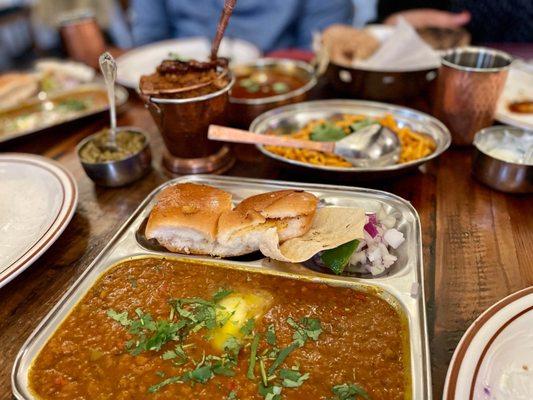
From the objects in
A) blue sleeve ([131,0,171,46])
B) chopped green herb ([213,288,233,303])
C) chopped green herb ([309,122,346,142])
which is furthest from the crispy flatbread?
blue sleeve ([131,0,171,46])

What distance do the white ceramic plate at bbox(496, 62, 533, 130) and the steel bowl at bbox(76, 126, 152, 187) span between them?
2100mm

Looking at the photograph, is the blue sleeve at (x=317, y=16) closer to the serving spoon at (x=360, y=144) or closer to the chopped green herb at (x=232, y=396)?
the serving spoon at (x=360, y=144)

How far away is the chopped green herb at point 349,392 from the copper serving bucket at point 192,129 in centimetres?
145

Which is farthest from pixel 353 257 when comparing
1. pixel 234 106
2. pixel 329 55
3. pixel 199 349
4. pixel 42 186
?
pixel 329 55

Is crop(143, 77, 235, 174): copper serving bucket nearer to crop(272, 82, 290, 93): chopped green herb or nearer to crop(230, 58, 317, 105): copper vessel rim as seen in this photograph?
crop(230, 58, 317, 105): copper vessel rim

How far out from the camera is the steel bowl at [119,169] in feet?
7.18

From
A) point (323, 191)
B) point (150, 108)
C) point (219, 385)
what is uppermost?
point (150, 108)

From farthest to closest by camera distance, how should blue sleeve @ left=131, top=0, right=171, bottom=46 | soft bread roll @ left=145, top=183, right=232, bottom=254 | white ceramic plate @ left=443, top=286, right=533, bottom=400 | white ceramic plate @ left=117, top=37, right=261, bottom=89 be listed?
blue sleeve @ left=131, top=0, right=171, bottom=46, white ceramic plate @ left=117, top=37, right=261, bottom=89, soft bread roll @ left=145, top=183, right=232, bottom=254, white ceramic plate @ left=443, top=286, right=533, bottom=400

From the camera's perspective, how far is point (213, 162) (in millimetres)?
2357

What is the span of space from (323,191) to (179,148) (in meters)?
0.87

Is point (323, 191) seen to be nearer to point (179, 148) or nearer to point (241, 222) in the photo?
point (241, 222)

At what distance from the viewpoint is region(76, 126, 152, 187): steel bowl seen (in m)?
2.19

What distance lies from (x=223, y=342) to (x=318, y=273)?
46 centimetres

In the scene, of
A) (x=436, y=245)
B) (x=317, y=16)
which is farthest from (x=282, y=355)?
(x=317, y=16)
